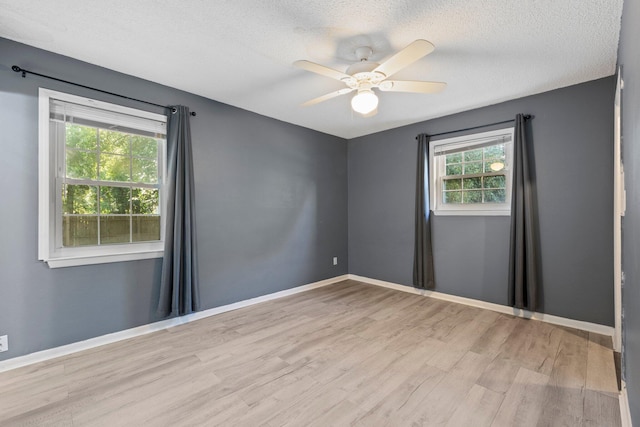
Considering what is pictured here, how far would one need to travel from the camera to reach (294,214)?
423 centimetres

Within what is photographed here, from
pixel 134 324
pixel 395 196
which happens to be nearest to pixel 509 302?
pixel 395 196

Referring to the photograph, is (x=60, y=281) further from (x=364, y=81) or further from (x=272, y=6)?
(x=364, y=81)

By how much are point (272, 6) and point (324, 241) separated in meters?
3.39

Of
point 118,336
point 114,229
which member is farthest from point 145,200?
point 118,336

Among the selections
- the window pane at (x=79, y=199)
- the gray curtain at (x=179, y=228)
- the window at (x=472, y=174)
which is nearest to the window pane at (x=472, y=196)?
the window at (x=472, y=174)

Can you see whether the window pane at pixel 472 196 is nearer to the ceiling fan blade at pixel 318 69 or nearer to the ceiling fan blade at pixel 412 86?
the ceiling fan blade at pixel 412 86

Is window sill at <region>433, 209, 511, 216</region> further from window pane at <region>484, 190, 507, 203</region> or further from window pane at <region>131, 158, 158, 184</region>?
window pane at <region>131, 158, 158, 184</region>

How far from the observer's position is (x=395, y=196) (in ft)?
14.4

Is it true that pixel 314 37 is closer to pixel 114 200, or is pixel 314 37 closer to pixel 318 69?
pixel 318 69

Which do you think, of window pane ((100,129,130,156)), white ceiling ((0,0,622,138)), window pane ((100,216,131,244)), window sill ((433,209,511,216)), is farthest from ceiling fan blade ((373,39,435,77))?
window pane ((100,216,131,244))

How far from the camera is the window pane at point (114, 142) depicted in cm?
265

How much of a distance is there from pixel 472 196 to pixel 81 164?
431 cm

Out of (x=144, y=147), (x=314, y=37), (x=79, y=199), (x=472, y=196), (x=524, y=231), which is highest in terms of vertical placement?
(x=314, y=37)

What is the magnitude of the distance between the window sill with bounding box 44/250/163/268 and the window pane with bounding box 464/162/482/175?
3.82 meters
